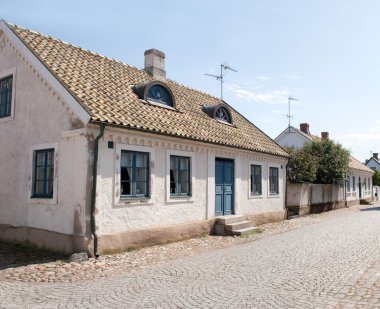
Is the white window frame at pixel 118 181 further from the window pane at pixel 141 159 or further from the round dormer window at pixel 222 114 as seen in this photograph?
the round dormer window at pixel 222 114

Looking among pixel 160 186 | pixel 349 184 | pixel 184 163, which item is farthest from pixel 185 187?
pixel 349 184

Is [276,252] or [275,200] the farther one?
[275,200]

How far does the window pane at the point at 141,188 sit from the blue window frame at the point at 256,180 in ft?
22.6

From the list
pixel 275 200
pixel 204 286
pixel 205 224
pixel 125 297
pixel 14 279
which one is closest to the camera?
pixel 125 297

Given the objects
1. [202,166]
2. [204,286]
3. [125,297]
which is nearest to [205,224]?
[202,166]

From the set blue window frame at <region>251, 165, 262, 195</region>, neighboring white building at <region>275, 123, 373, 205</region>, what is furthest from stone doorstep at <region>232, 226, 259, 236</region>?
neighboring white building at <region>275, 123, 373, 205</region>

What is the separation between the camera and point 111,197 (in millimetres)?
9727

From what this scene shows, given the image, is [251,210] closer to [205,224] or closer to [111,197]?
[205,224]

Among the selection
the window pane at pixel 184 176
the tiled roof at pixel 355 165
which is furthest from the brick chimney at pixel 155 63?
the tiled roof at pixel 355 165

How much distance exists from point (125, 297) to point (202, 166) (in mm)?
7647

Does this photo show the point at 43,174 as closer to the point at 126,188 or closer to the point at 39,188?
the point at 39,188

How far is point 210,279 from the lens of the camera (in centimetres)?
709

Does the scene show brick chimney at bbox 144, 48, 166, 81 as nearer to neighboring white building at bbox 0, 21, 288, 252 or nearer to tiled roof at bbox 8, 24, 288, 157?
tiled roof at bbox 8, 24, 288, 157

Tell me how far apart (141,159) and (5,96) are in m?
5.32
